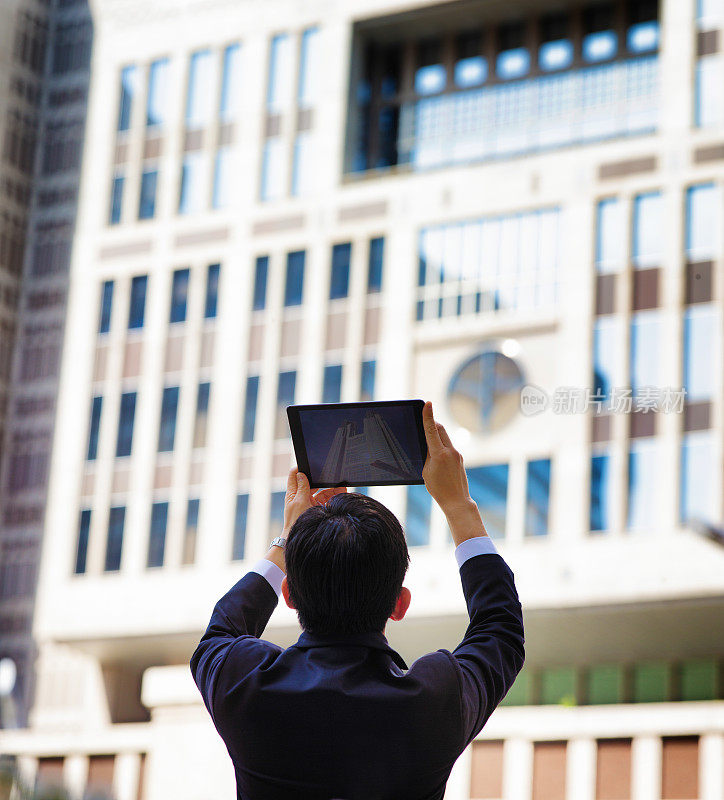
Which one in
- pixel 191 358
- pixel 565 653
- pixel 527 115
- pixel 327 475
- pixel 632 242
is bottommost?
pixel 565 653

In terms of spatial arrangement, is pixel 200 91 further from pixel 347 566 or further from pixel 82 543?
pixel 347 566

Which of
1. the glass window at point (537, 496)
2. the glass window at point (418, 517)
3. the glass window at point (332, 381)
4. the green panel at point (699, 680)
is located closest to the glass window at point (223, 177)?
the glass window at point (332, 381)

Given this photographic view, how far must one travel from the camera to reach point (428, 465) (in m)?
2.54

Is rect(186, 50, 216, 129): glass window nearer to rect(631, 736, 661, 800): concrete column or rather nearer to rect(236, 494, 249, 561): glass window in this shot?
rect(236, 494, 249, 561): glass window

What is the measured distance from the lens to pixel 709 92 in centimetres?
2567

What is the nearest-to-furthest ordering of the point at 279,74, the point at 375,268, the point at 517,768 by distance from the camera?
the point at 517,768 < the point at 375,268 < the point at 279,74

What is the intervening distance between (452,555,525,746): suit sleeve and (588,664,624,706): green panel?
80.3 ft

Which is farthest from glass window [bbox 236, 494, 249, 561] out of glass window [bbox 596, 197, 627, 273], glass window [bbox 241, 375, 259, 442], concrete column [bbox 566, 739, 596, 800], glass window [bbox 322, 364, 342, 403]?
concrete column [bbox 566, 739, 596, 800]

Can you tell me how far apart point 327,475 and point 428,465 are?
260 millimetres

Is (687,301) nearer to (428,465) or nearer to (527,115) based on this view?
(527,115)

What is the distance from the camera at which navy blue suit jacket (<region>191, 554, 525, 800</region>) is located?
2.12 m

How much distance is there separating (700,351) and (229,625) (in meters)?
22.3

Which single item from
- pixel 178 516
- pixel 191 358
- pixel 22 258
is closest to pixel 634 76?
pixel 191 358

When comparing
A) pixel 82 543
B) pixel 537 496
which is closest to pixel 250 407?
pixel 82 543
